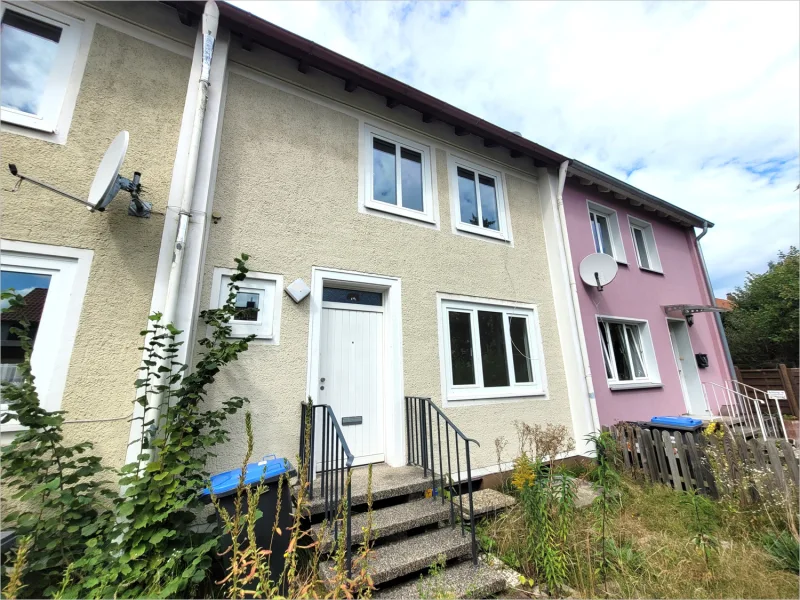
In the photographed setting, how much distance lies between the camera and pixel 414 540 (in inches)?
128

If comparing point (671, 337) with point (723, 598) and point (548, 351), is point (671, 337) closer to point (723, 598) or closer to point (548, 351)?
point (548, 351)

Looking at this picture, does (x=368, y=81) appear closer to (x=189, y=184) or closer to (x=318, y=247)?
(x=318, y=247)

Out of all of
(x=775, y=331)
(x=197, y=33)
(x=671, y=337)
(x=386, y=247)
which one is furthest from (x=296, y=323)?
(x=775, y=331)

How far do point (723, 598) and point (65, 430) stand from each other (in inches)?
229

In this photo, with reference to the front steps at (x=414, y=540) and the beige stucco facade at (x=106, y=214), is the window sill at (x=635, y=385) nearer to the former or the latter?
the front steps at (x=414, y=540)

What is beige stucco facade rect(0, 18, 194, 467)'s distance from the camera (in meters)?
3.15

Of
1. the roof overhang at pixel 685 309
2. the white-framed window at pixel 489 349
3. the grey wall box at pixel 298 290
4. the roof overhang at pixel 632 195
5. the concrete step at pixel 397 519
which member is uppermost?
the roof overhang at pixel 632 195

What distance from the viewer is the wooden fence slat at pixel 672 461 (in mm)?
5008

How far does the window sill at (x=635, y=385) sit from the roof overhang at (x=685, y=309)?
2117 mm

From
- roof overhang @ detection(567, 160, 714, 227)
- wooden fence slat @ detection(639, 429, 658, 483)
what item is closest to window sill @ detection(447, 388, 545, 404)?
wooden fence slat @ detection(639, 429, 658, 483)

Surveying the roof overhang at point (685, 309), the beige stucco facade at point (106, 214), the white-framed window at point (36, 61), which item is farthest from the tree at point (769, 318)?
the white-framed window at point (36, 61)

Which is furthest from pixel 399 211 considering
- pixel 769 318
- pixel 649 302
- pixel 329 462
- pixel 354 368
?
pixel 769 318

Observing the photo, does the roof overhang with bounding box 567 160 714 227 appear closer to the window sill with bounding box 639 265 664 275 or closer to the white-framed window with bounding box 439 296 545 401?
the window sill with bounding box 639 265 664 275

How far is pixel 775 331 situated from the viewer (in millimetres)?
16250
